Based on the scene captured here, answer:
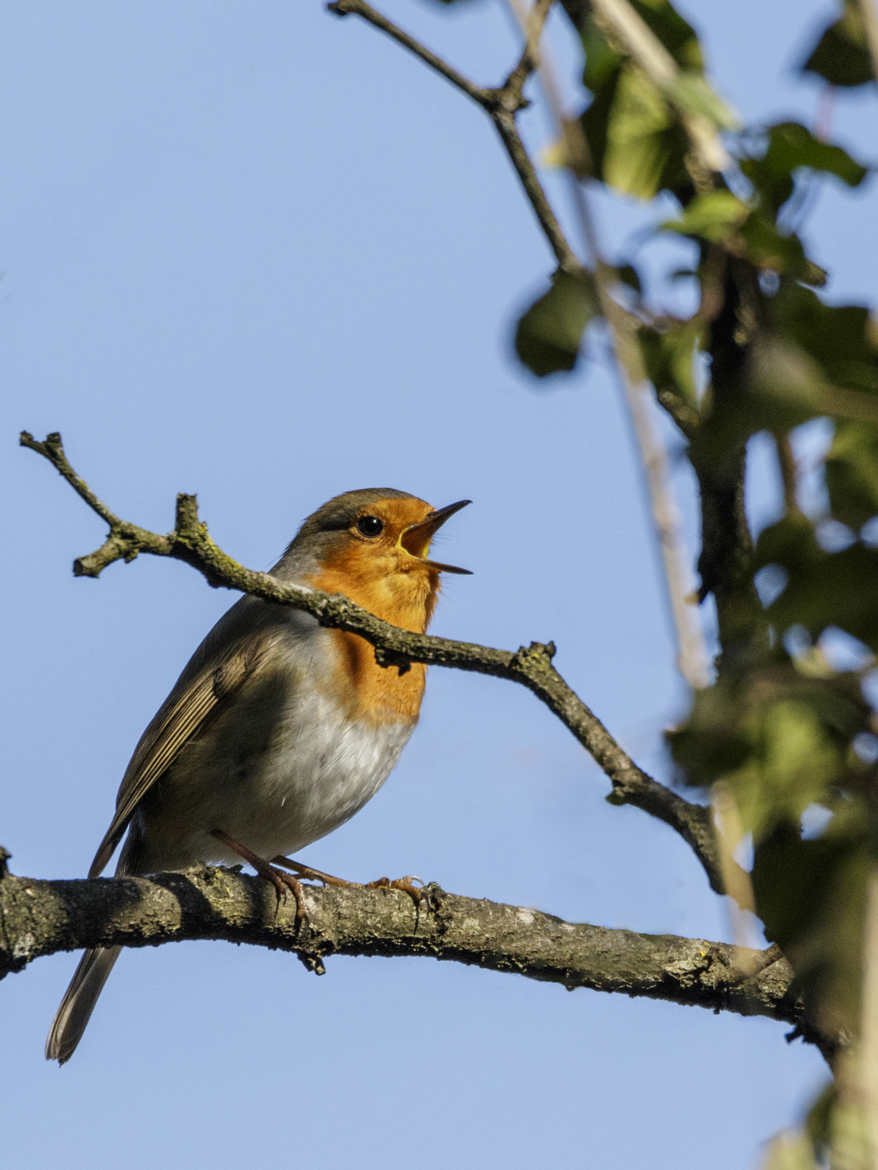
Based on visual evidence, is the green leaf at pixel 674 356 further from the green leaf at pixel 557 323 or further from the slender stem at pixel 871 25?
the slender stem at pixel 871 25

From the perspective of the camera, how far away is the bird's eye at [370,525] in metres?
6.00

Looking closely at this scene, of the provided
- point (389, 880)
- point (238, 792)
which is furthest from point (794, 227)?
point (238, 792)

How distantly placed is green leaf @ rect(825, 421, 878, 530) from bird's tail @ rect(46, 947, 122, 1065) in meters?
5.24

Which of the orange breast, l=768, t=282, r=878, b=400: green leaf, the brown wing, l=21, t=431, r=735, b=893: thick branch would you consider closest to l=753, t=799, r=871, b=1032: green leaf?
l=768, t=282, r=878, b=400: green leaf

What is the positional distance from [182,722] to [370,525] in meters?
1.30

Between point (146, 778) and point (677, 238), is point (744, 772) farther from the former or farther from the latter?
point (146, 778)

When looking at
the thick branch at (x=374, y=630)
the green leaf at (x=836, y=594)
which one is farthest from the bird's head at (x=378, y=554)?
the green leaf at (x=836, y=594)

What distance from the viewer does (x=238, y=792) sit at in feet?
16.7

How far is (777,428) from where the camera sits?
0.83 meters

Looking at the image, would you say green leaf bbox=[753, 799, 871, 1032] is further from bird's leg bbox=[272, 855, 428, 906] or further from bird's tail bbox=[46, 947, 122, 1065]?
bird's tail bbox=[46, 947, 122, 1065]

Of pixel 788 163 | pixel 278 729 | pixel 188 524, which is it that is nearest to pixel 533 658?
pixel 188 524

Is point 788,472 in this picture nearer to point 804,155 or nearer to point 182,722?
point 804,155

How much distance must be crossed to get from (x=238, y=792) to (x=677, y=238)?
4327 mm

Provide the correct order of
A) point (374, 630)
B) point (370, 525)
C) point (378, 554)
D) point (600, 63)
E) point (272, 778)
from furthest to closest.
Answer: point (370, 525) < point (378, 554) < point (272, 778) < point (374, 630) < point (600, 63)
